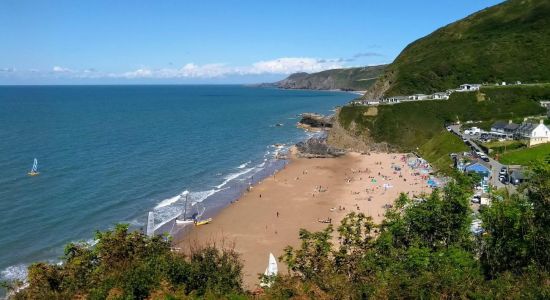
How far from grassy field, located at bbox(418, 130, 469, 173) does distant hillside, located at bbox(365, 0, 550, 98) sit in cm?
3223

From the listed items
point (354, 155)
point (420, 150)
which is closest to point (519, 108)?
point (420, 150)

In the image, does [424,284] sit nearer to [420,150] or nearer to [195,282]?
[195,282]

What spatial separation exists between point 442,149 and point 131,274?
2521 inches

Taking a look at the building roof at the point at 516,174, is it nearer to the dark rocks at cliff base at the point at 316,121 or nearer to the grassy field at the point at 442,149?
the grassy field at the point at 442,149

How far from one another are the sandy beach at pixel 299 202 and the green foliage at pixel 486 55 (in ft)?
137

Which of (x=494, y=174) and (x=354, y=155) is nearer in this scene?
(x=494, y=174)

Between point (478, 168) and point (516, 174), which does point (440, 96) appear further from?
point (516, 174)

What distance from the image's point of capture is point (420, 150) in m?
82.5

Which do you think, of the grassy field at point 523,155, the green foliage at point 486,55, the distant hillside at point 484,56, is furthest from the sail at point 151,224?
the green foliage at point 486,55

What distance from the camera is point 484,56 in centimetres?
11769

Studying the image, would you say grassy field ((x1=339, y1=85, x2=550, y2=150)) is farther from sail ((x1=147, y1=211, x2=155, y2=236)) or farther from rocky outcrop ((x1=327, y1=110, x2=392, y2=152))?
sail ((x1=147, y1=211, x2=155, y2=236))

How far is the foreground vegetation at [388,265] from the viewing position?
56.4 feet

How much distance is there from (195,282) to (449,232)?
12965 mm

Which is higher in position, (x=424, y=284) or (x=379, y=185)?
(x=424, y=284)
